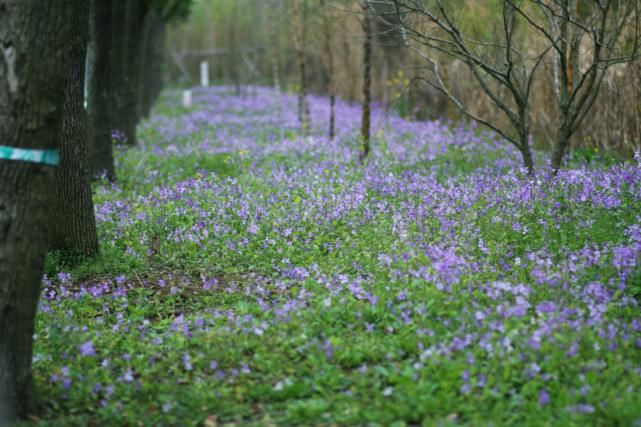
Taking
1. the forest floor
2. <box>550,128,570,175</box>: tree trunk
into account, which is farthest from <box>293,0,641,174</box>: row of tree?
the forest floor

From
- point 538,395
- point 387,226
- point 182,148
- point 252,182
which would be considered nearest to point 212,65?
point 182,148

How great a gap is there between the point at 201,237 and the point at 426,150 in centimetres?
631

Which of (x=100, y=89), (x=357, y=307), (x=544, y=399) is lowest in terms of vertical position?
(x=544, y=399)

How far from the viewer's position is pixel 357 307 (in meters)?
5.18

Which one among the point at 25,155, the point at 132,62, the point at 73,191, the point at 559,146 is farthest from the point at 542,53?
the point at 132,62

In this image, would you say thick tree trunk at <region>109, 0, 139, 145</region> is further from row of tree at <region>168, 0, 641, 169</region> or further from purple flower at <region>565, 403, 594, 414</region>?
purple flower at <region>565, 403, 594, 414</region>

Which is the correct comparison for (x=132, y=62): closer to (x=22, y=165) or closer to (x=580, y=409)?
(x=22, y=165)

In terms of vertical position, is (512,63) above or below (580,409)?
above

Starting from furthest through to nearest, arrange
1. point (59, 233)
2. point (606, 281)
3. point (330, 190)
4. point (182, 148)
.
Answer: point (182, 148), point (330, 190), point (59, 233), point (606, 281)

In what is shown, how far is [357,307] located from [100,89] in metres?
7.67

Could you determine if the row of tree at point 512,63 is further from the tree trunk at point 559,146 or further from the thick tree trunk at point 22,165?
the thick tree trunk at point 22,165

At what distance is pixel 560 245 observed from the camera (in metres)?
6.19

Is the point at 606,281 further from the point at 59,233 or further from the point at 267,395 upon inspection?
the point at 59,233

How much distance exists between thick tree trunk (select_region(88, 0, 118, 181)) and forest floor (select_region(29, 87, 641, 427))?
89.6 inches
